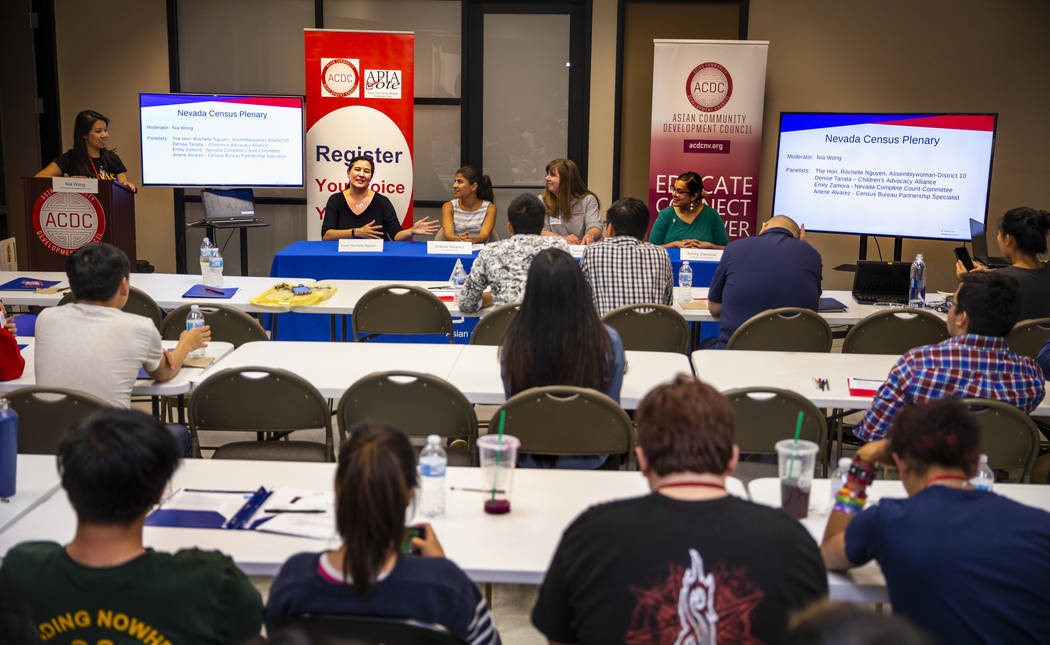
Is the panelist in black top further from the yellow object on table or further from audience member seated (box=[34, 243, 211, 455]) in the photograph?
audience member seated (box=[34, 243, 211, 455])

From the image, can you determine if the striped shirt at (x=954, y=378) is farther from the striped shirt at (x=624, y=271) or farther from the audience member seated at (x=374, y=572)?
the striped shirt at (x=624, y=271)

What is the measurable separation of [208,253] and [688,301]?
2.57 meters

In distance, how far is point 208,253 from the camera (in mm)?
5355

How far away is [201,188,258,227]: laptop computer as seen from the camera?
311 inches

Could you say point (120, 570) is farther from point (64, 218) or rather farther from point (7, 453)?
point (64, 218)

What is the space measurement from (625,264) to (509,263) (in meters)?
0.56

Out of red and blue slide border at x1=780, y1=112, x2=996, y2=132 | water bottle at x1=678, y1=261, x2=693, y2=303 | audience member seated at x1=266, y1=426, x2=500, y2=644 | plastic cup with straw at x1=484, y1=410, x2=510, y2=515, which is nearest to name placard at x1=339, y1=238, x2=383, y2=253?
water bottle at x1=678, y1=261, x2=693, y2=303

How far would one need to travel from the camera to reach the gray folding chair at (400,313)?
15.8 feet

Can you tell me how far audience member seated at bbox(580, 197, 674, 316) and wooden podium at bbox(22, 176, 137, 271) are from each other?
11.6ft

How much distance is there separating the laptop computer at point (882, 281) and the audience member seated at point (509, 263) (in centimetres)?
180

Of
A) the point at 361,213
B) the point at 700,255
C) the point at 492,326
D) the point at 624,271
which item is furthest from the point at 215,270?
the point at 700,255

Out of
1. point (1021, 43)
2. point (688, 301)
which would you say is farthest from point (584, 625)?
point (1021, 43)

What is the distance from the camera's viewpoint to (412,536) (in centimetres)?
194

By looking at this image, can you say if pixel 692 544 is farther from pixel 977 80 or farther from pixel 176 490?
pixel 977 80
